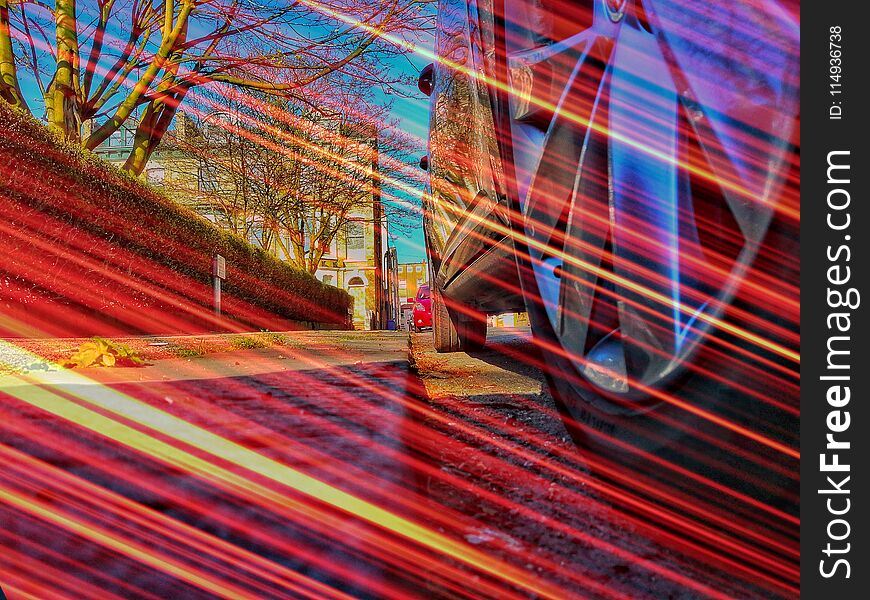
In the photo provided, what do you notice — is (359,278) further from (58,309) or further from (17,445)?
(17,445)

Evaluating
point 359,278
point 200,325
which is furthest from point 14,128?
point 359,278

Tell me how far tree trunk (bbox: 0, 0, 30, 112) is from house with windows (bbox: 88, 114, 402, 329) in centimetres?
120

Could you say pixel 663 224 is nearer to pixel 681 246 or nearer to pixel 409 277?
pixel 681 246

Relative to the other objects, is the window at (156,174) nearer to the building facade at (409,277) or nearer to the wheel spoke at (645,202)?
the wheel spoke at (645,202)

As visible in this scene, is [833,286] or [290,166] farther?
[290,166]

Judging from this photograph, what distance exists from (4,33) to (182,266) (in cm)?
376

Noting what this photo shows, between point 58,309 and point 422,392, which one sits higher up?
point 58,309

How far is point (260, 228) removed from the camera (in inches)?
868

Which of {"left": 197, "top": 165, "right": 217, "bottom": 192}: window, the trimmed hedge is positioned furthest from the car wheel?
{"left": 197, "top": 165, "right": 217, "bottom": 192}: window

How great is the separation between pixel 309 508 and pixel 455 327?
3.84 meters

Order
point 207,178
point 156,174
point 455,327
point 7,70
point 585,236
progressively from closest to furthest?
point 585,236
point 455,327
point 7,70
point 207,178
point 156,174

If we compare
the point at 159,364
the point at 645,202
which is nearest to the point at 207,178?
the point at 159,364

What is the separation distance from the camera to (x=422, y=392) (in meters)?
2.55

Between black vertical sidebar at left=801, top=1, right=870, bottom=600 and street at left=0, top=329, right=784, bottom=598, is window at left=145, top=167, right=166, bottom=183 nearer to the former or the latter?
street at left=0, top=329, right=784, bottom=598
